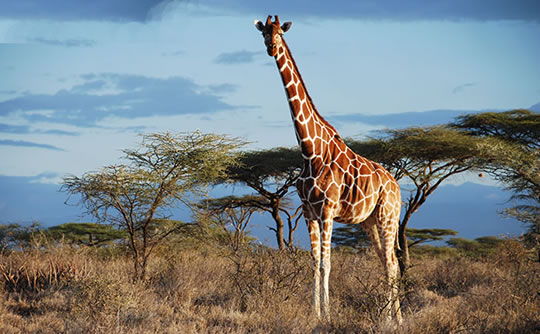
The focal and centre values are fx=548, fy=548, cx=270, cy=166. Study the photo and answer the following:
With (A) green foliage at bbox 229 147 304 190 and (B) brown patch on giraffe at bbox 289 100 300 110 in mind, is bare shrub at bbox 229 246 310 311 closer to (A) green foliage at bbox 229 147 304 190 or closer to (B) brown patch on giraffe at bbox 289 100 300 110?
(B) brown patch on giraffe at bbox 289 100 300 110

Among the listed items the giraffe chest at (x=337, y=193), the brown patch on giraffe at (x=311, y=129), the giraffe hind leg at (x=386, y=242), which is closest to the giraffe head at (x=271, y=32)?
the brown patch on giraffe at (x=311, y=129)

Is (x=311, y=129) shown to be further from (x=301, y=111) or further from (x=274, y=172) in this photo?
(x=274, y=172)

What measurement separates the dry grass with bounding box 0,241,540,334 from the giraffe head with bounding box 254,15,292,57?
10.7 feet

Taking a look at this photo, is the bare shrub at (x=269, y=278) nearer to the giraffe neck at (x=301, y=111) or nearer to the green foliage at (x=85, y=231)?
the giraffe neck at (x=301, y=111)

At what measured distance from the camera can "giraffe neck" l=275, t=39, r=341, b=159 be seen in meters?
7.84

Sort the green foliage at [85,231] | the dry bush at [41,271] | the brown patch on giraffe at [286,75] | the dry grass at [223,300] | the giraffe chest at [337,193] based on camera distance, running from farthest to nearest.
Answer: the green foliage at [85,231] → the dry bush at [41,271] → the brown patch on giraffe at [286,75] → the giraffe chest at [337,193] → the dry grass at [223,300]

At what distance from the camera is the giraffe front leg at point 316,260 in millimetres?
7449

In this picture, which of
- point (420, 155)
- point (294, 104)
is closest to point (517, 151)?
point (420, 155)

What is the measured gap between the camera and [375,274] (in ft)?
38.9

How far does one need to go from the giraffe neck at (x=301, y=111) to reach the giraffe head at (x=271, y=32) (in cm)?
17

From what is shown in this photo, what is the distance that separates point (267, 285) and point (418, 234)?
18083 mm

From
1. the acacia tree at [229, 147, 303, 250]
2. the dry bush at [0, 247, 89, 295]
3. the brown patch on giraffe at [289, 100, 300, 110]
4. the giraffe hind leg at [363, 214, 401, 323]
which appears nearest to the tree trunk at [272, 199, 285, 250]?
the acacia tree at [229, 147, 303, 250]

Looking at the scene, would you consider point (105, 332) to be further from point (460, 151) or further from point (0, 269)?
point (460, 151)

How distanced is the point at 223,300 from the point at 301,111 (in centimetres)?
346
